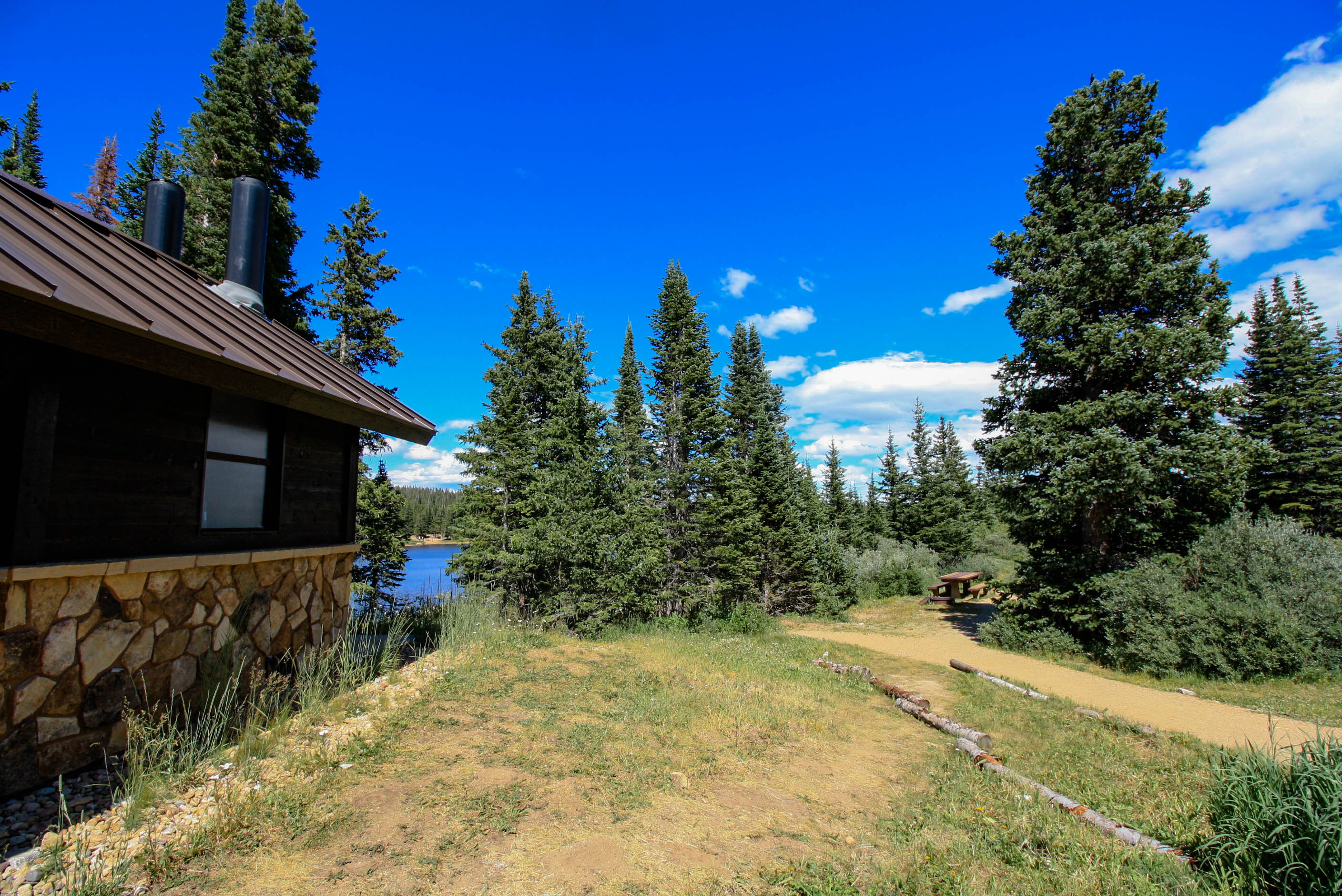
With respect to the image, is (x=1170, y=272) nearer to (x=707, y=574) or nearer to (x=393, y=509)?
(x=707, y=574)

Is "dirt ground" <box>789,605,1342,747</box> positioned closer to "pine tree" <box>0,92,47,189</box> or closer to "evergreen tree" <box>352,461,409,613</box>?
"evergreen tree" <box>352,461,409,613</box>

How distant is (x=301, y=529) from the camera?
6.31 m

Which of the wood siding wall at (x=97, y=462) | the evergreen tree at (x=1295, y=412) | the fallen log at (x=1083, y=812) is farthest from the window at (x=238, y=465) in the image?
the evergreen tree at (x=1295, y=412)

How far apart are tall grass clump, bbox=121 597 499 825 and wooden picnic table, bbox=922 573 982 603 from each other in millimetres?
17165

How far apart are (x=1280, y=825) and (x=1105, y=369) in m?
11.1

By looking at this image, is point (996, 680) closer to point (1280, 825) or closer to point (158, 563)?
point (1280, 825)

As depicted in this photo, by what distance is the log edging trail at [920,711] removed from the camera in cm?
655

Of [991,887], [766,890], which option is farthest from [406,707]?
[991,887]

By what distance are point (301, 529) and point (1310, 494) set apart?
26760 mm

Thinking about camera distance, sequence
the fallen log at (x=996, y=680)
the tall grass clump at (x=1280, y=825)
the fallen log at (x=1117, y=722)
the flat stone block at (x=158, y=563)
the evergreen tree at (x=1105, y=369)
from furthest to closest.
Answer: the evergreen tree at (x=1105, y=369), the fallen log at (x=996, y=680), the fallen log at (x=1117, y=722), the flat stone block at (x=158, y=563), the tall grass clump at (x=1280, y=825)

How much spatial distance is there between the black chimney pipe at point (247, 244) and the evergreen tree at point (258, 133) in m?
6.41

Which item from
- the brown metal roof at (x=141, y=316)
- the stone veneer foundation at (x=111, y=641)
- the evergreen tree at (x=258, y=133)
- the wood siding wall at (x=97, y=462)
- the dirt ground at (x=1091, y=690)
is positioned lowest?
the dirt ground at (x=1091, y=690)

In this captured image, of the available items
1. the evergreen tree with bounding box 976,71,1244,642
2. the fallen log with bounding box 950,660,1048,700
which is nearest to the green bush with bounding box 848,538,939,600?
the evergreen tree with bounding box 976,71,1244,642

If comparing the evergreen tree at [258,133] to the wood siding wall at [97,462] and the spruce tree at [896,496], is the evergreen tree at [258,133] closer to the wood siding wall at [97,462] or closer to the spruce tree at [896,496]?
the wood siding wall at [97,462]
